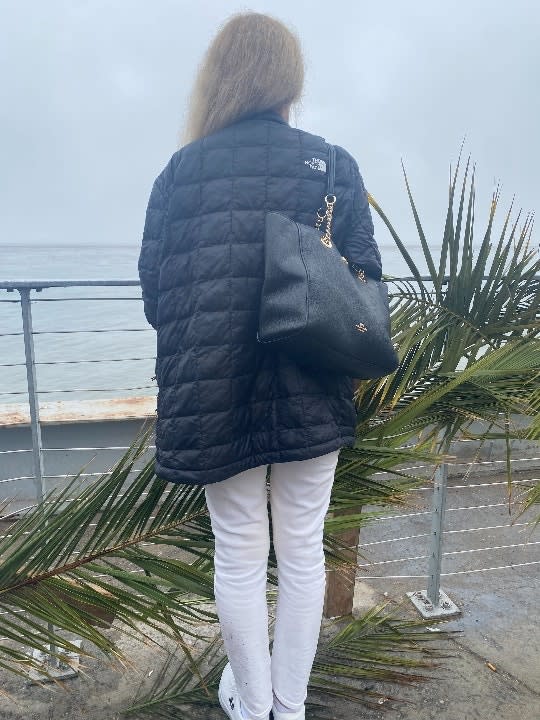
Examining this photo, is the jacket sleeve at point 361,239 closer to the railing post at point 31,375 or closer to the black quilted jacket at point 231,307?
the black quilted jacket at point 231,307

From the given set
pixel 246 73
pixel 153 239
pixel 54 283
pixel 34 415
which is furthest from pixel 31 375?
pixel 246 73

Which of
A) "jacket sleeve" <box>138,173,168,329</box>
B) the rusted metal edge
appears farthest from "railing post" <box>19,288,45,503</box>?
the rusted metal edge

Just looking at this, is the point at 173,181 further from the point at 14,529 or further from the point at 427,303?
the point at 427,303

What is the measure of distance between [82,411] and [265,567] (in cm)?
227

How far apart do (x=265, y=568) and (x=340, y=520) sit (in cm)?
20

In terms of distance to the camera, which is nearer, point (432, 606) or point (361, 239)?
point (361, 239)

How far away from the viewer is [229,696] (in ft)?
4.87

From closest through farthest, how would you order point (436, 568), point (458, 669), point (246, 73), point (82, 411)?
point (246, 73) < point (458, 669) < point (436, 568) < point (82, 411)

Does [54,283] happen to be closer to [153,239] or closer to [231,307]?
[153,239]

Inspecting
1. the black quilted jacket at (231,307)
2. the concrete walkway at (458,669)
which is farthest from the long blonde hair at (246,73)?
the concrete walkway at (458,669)

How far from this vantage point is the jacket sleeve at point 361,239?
121 centimetres

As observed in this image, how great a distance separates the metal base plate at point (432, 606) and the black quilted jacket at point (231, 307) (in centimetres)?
128

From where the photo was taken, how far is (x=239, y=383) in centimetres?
116

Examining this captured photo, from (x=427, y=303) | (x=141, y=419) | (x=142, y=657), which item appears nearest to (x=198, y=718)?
(x=142, y=657)
